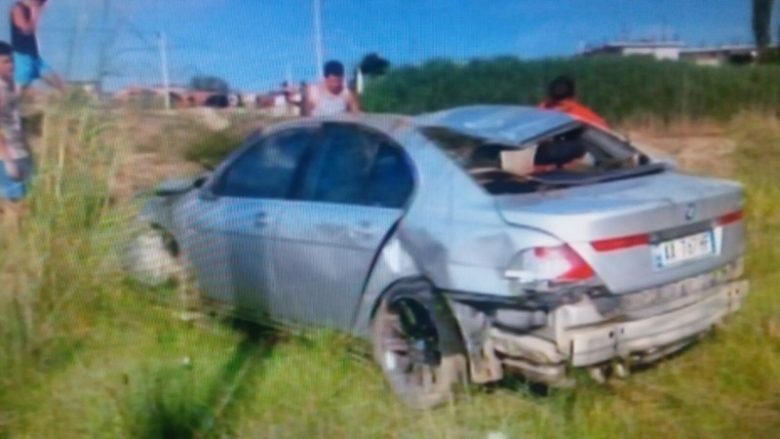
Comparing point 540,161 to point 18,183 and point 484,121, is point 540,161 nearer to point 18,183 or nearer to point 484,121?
point 484,121

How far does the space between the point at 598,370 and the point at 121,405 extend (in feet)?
6.78

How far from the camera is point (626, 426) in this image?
375cm

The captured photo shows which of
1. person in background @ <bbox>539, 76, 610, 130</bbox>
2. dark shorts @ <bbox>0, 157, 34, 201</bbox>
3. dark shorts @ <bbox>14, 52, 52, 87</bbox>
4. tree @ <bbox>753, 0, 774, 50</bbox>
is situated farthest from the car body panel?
tree @ <bbox>753, 0, 774, 50</bbox>

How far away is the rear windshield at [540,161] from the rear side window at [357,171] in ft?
0.79

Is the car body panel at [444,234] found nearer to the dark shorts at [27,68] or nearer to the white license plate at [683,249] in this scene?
the white license plate at [683,249]

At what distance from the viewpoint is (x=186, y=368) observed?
4.25m

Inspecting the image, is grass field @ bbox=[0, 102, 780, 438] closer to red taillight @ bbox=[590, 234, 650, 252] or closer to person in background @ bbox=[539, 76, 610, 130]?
red taillight @ bbox=[590, 234, 650, 252]

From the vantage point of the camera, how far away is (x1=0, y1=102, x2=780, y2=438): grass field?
12.5ft

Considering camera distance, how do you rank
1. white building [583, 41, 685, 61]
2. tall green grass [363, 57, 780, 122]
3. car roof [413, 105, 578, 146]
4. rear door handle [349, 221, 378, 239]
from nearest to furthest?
rear door handle [349, 221, 378, 239]
car roof [413, 105, 578, 146]
tall green grass [363, 57, 780, 122]
white building [583, 41, 685, 61]

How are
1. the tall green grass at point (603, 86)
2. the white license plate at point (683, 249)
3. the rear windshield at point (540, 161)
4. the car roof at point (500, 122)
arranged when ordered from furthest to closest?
the tall green grass at point (603, 86), the car roof at point (500, 122), the rear windshield at point (540, 161), the white license plate at point (683, 249)

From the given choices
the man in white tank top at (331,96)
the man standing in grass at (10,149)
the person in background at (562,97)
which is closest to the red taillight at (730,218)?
the man in white tank top at (331,96)

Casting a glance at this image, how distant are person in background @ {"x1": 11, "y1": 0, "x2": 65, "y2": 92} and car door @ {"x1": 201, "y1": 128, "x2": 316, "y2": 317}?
4.38 feet

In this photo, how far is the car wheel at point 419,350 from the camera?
3945mm

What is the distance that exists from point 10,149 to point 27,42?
66cm
